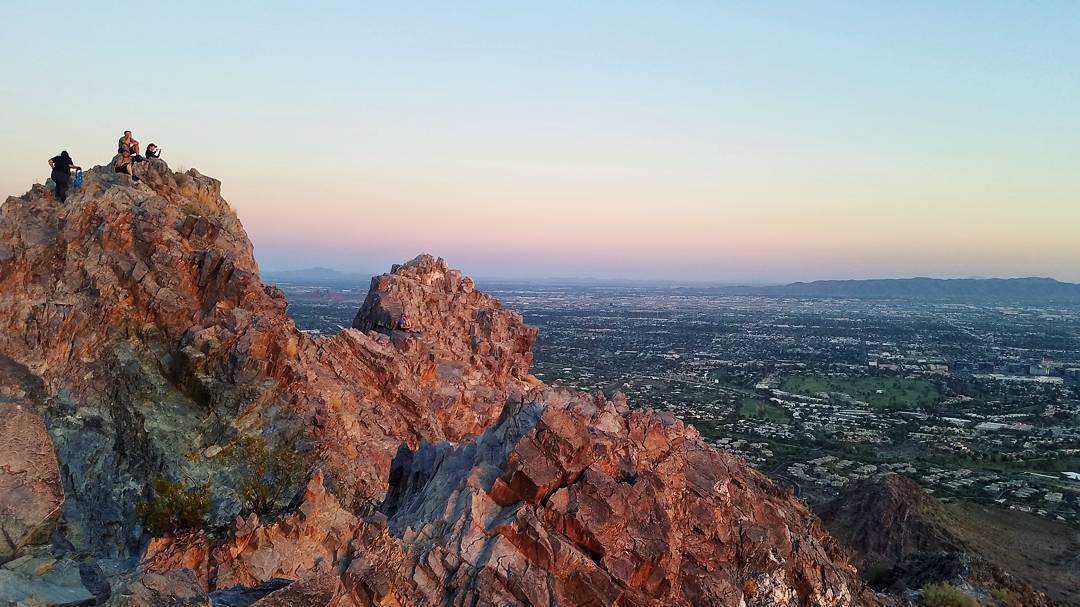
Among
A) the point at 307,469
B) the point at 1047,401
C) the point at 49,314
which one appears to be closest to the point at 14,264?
the point at 49,314

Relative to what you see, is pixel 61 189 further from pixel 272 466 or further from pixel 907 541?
pixel 907 541

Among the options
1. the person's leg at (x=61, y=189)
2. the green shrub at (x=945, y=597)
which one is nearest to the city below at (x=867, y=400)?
the green shrub at (x=945, y=597)

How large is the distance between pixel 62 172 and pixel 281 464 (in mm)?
17323

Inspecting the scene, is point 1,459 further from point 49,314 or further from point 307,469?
point 49,314

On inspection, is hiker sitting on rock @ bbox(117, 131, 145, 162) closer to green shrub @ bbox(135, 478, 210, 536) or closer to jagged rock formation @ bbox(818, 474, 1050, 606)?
green shrub @ bbox(135, 478, 210, 536)

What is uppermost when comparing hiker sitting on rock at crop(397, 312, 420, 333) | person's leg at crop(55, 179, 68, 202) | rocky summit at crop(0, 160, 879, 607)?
person's leg at crop(55, 179, 68, 202)

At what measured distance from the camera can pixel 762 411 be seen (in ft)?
300

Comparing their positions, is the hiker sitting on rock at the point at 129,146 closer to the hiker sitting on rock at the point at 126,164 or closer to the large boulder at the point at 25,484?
the hiker sitting on rock at the point at 126,164

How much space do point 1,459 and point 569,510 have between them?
40.4 feet

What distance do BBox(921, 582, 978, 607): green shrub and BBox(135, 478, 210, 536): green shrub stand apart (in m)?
27.8

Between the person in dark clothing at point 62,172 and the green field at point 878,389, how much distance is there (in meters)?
104

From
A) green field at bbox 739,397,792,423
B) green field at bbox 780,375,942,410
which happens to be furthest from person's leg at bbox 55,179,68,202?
green field at bbox 780,375,942,410

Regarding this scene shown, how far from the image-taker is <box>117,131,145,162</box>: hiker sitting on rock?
29984 millimetres

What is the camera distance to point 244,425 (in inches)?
989
